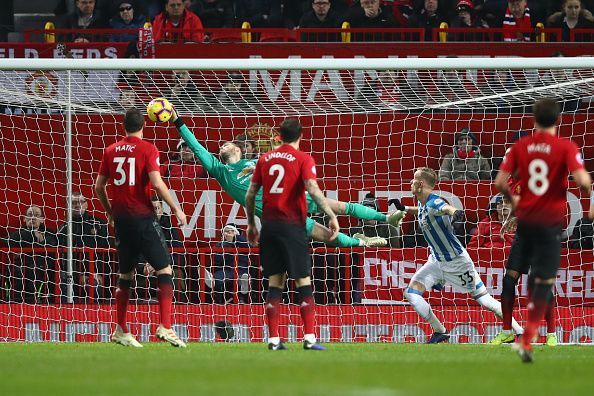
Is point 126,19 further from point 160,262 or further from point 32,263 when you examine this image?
point 160,262

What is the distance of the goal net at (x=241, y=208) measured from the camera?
15.0 meters

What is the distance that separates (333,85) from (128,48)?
121 inches

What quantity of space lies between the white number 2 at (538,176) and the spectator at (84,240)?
714cm

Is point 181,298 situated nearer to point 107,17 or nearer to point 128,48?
point 128,48

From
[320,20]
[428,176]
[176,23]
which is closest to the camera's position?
[428,176]

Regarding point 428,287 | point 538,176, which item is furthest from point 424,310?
point 538,176

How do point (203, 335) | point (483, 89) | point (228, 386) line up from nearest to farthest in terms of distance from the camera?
point (228, 386) → point (203, 335) → point (483, 89)

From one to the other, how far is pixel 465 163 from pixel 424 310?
317cm

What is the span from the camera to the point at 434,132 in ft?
56.0

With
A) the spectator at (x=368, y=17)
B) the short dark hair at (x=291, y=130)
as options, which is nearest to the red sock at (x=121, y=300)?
the short dark hair at (x=291, y=130)

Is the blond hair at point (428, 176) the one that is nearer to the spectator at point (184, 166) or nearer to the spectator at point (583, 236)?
the spectator at point (583, 236)

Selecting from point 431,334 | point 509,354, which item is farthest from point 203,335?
point 509,354

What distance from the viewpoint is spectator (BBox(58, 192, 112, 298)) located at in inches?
616

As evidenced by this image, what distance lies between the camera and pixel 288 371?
8914 mm
